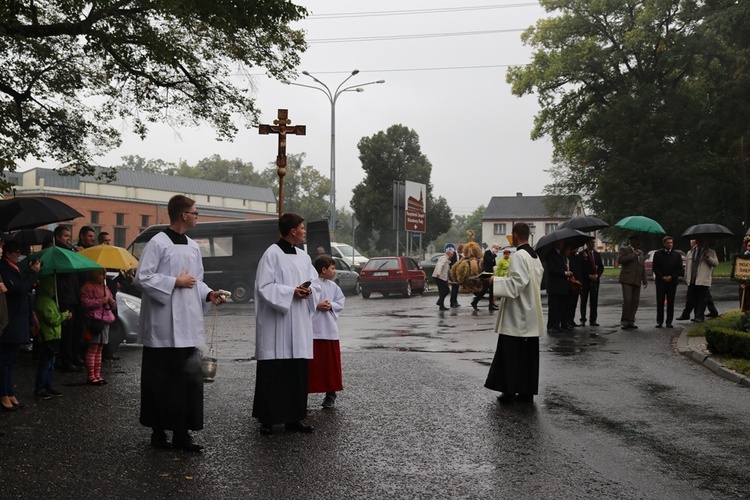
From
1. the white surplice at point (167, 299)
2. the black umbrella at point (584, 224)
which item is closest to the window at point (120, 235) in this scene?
the black umbrella at point (584, 224)

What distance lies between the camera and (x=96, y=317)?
10.4m

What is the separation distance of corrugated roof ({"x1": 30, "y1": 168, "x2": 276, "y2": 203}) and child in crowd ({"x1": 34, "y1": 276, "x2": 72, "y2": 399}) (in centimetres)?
6487

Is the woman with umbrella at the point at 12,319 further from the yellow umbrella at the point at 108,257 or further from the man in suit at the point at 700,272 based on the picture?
the man in suit at the point at 700,272

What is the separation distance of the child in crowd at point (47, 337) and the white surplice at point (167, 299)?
2898 millimetres

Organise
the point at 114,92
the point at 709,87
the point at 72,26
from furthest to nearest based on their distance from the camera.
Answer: the point at 709,87, the point at 114,92, the point at 72,26

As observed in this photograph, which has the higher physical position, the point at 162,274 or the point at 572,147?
the point at 572,147

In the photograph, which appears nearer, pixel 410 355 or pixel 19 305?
pixel 19 305

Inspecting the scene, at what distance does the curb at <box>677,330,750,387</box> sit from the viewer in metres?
10.6

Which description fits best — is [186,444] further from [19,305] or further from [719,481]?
[719,481]

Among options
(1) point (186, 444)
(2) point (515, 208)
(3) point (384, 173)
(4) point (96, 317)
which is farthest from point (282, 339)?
(2) point (515, 208)

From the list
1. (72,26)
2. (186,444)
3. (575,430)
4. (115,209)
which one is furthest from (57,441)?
(115,209)

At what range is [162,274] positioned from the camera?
6.80m

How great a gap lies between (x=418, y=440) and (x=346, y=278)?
1041 inches

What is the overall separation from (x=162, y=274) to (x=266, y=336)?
1.10m
